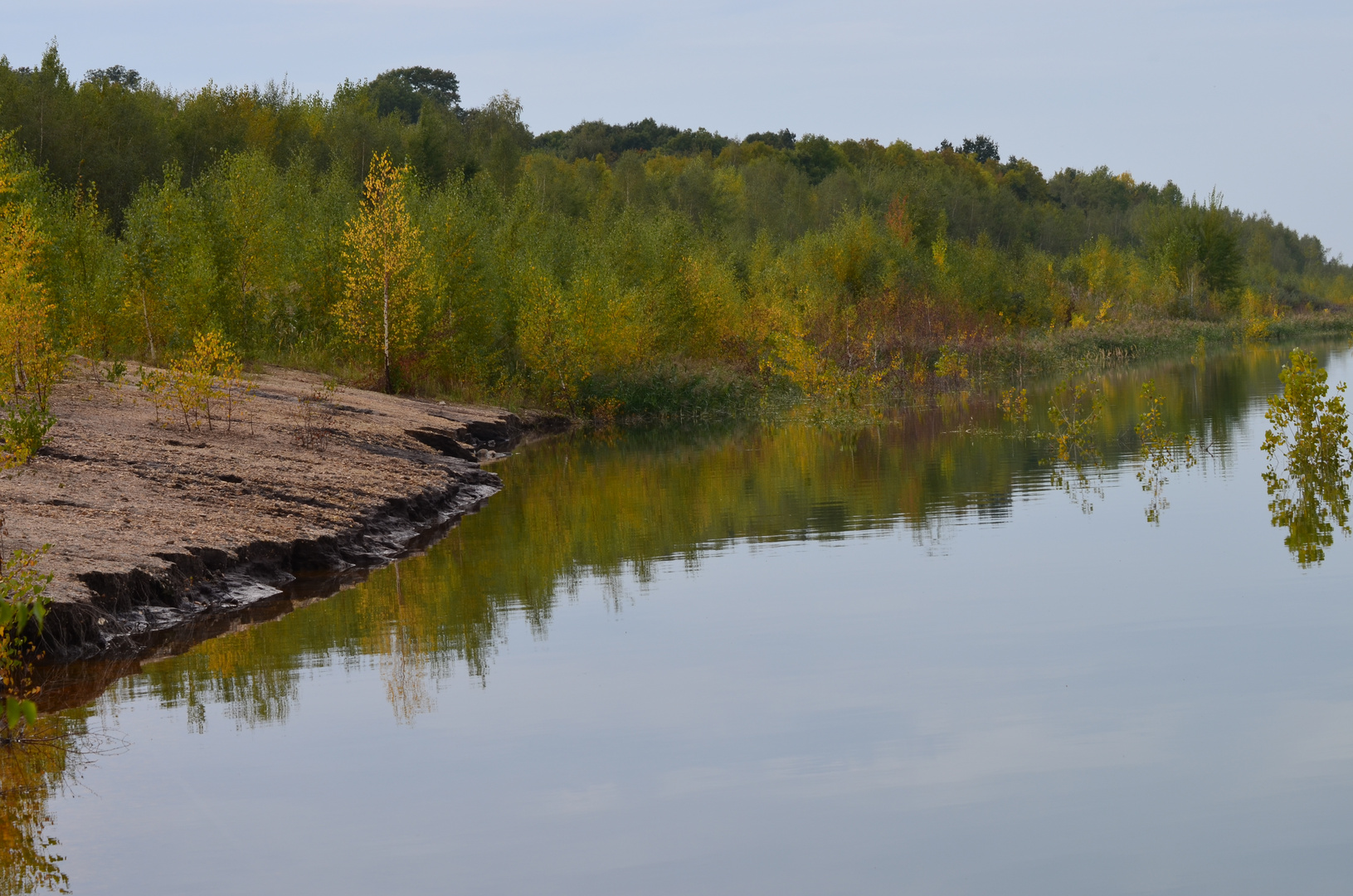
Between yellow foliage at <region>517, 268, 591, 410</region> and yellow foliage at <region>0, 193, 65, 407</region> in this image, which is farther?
yellow foliage at <region>517, 268, 591, 410</region>

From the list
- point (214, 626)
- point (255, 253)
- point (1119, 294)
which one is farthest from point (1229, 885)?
point (1119, 294)

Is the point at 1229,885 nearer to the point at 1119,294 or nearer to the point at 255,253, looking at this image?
the point at 255,253

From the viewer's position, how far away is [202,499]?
814 inches

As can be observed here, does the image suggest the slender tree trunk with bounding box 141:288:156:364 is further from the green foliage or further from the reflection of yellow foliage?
the reflection of yellow foliage

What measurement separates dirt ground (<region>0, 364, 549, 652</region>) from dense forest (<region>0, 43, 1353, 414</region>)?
3305 mm

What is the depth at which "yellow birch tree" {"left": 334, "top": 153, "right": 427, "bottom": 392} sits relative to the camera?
149 feet

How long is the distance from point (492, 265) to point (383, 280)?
1019cm

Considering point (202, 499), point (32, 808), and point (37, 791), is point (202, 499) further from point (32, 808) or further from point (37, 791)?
point (32, 808)

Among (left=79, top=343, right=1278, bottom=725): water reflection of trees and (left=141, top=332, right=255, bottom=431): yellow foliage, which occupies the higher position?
(left=141, top=332, right=255, bottom=431): yellow foliage

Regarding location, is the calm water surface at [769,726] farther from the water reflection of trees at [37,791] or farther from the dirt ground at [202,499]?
the dirt ground at [202,499]

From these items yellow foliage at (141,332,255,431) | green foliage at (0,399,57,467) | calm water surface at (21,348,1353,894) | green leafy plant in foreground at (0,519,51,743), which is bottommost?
calm water surface at (21,348,1353,894)

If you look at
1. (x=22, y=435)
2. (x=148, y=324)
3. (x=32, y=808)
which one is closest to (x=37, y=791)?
(x=32, y=808)

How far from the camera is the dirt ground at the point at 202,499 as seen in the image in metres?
16.1

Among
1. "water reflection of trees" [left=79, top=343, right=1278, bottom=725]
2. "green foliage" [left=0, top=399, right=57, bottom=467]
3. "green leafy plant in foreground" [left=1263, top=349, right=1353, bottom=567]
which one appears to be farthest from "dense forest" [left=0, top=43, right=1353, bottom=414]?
"green leafy plant in foreground" [left=1263, top=349, right=1353, bottom=567]
